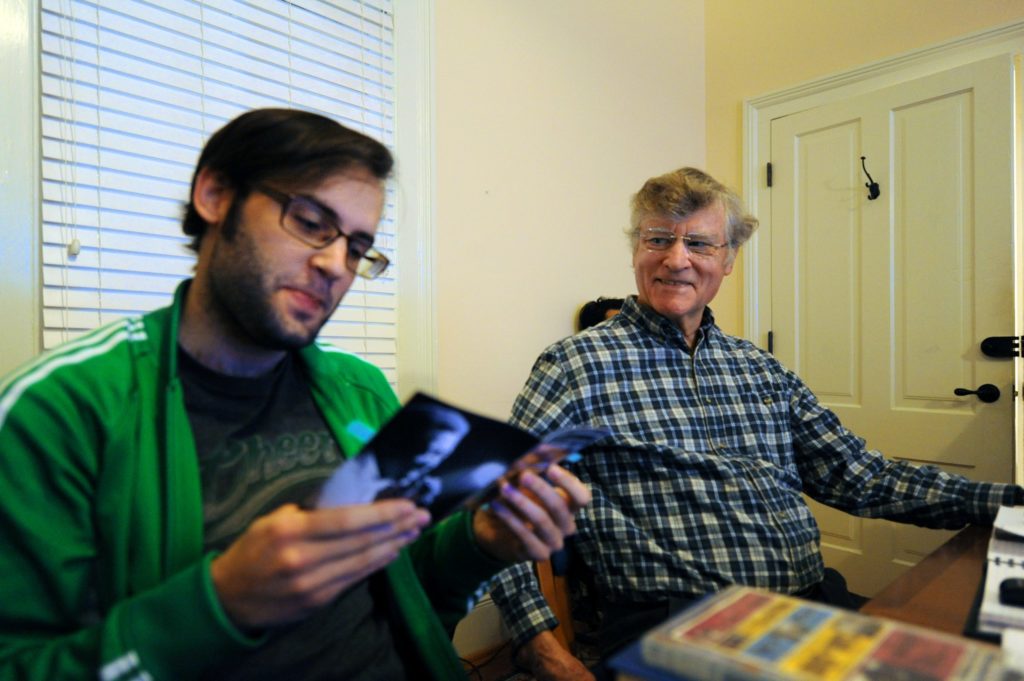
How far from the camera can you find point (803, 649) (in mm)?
501

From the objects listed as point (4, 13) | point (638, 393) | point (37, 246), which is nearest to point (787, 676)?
point (638, 393)

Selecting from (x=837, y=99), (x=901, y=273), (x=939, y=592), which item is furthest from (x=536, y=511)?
(x=837, y=99)

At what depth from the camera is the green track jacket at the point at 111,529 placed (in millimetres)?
599

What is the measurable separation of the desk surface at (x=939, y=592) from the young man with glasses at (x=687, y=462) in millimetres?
309

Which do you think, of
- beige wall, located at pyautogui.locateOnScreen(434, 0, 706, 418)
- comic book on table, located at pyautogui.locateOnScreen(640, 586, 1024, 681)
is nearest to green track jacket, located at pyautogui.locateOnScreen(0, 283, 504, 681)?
comic book on table, located at pyautogui.locateOnScreen(640, 586, 1024, 681)

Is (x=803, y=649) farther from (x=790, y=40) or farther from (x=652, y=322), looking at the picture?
(x=790, y=40)

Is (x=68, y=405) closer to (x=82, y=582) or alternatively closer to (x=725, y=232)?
(x=82, y=582)

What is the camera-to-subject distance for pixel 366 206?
0.93 metres

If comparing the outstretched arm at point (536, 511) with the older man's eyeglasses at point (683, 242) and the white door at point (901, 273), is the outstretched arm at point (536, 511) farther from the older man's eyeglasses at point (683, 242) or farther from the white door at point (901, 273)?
the white door at point (901, 273)

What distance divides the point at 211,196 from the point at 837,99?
295cm

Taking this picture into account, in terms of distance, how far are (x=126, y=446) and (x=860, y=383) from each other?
116 inches

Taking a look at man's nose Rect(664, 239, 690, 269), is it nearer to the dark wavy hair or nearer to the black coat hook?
the dark wavy hair

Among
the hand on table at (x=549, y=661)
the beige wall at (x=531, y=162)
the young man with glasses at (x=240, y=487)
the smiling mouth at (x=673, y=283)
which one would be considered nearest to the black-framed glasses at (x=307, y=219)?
the young man with glasses at (x=240, y=487)

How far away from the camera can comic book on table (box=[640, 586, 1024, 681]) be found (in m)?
0.48
